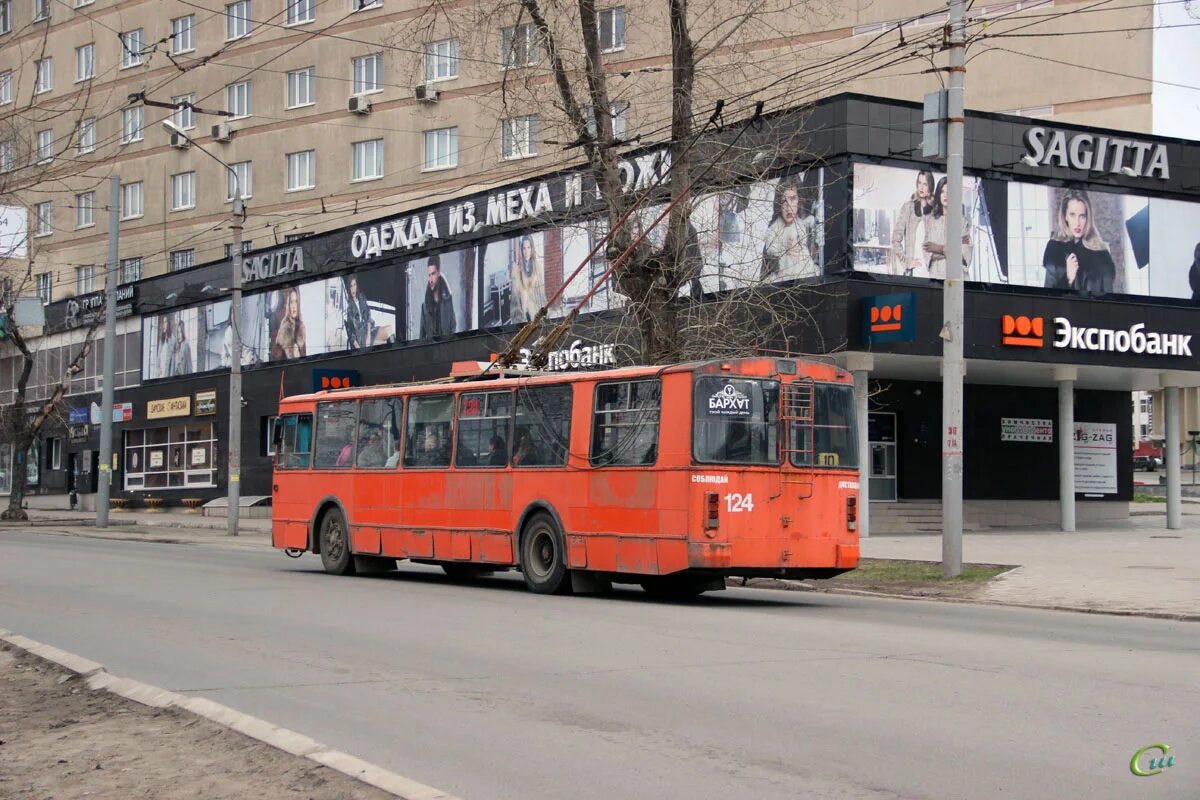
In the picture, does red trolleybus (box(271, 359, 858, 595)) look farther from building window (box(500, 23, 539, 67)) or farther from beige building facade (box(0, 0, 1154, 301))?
beige building facade (box(0, 0, 1154, 301))

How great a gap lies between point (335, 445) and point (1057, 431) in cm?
2230

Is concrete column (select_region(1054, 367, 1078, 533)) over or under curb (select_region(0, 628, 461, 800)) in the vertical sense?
over

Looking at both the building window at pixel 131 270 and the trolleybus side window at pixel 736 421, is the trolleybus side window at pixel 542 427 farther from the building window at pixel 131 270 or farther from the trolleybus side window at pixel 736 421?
the building window at pixel 131 270

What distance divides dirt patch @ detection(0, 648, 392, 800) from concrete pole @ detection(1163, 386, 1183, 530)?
3084 centimetres

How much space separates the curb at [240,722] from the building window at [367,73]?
148ft

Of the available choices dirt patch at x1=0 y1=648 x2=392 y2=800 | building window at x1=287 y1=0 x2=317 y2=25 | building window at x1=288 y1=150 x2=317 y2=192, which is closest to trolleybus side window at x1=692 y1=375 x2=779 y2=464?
dirt patch at x1=0 y1=648 x2=392 y2=800

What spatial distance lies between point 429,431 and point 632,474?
4.53m

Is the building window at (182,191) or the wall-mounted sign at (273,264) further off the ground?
the building window at (182,191)

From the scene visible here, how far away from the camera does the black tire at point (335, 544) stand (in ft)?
72.0

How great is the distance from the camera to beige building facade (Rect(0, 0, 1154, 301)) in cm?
4503

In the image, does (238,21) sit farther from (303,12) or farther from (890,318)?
(890,318)

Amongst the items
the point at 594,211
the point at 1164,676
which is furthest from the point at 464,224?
the point at 1164,676

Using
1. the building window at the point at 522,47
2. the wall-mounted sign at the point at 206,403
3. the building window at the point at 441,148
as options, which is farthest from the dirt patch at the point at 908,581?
the building window at the point at 441,148

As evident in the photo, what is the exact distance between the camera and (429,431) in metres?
20.3
